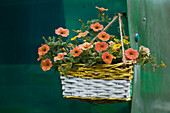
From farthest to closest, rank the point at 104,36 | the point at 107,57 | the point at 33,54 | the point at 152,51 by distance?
the point at 152,51
the point at 33,54
the point at 104,36
the point at 107,57

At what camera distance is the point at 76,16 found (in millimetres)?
2178

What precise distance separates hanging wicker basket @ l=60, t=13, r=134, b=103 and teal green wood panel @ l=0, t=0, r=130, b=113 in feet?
2.20

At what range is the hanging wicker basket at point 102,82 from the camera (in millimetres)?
1468

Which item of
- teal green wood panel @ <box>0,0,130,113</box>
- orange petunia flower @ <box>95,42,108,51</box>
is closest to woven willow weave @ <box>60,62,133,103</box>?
orange petunia flower @ <box>95,42,108,51</box>

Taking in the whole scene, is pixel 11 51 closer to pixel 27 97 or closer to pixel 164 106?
pixel 27 97

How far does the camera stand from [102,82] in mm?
1498

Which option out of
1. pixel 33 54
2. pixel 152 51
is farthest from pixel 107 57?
pixel 152 51

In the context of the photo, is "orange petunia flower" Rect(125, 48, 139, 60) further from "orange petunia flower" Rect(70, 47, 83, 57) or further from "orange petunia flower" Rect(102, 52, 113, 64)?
"orange petunia flower" Rect(70, 47, 83, 57)

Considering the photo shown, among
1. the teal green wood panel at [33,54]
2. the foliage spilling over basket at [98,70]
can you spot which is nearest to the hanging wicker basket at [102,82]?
the foliage spilling over basket at [98,70]

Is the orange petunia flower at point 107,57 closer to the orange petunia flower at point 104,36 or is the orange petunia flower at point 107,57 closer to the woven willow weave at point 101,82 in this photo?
the woven willow weave at point 101,82

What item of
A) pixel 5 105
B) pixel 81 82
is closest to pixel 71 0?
pixel 81 82

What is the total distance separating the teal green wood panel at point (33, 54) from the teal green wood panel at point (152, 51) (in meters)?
0.23

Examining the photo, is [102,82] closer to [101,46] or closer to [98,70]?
[98,70]

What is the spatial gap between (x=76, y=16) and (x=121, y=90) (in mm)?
925
